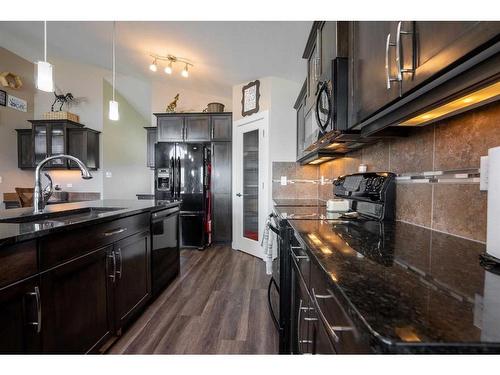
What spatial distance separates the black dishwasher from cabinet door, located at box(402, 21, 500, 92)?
2.07 meters

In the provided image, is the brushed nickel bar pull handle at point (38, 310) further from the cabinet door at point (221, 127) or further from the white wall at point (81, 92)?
the white wall at point (81, 92)

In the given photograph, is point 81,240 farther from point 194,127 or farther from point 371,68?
point 194,127

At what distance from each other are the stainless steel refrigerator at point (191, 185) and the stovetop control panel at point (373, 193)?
8.91 feet

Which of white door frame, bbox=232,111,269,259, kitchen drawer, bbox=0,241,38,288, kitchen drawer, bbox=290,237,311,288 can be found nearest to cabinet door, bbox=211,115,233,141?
white door frame, bbox=232,111,269,259

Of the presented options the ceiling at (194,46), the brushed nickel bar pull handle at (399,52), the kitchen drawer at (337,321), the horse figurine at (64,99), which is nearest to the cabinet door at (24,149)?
the horse figurine at (64,99)

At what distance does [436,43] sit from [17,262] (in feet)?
5.17

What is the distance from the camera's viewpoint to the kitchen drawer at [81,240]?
1108 millimetres

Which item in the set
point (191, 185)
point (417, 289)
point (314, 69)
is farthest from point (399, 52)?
point (191, 185)

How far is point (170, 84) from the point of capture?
16.4ft

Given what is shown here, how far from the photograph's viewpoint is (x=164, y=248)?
96.0 inches

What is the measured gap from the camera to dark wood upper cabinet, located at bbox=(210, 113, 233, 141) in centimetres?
422

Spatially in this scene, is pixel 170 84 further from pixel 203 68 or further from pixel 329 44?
pixel 329 44

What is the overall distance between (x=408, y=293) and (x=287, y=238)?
995 mm

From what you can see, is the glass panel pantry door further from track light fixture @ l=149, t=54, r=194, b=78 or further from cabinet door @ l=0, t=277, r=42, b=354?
cabinet door @ l=0, t=277, r=42, b=354
